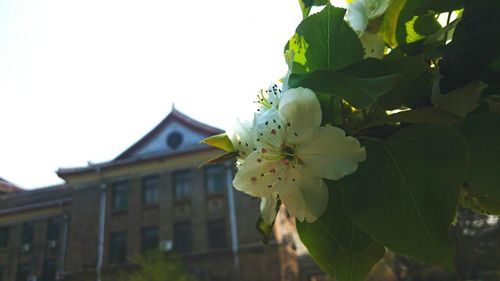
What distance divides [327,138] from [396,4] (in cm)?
23

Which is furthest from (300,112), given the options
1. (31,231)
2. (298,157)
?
(31,231)

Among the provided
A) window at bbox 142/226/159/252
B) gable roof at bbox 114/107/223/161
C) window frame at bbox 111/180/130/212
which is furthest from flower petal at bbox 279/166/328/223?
window frame at bbox 111/180/130/212

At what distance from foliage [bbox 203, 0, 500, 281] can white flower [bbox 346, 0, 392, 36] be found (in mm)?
26

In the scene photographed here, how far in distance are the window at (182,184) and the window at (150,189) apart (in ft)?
2.00

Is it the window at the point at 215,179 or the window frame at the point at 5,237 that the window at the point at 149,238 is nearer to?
the window at the point at 215,179

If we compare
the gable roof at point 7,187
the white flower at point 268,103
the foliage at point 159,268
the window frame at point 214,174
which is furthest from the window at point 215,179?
the white flower at point 268,103

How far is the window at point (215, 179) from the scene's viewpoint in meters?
14.6

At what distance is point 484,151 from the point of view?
50cm

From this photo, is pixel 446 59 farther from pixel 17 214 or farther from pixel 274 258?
pixel 17 214

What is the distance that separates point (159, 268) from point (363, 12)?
12.8 meters

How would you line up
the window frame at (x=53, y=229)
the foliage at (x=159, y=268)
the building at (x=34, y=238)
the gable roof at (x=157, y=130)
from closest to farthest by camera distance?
the foliage at (x=159, y=268) → the gable roof at (x=157, y=130) → the building at (x=34, y=238) → the window frame at (x=53, y=229)

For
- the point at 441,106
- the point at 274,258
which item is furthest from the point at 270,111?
the point at 274,258

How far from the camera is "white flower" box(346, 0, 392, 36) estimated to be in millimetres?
599

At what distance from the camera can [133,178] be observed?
51.2 feet
